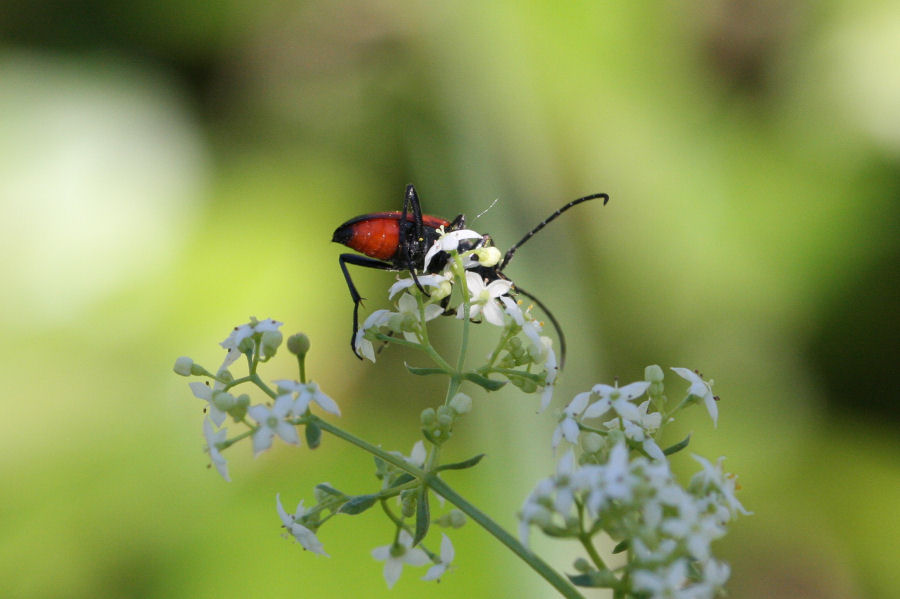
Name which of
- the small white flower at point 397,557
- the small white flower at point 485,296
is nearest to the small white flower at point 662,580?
the small white flower at point 397,557

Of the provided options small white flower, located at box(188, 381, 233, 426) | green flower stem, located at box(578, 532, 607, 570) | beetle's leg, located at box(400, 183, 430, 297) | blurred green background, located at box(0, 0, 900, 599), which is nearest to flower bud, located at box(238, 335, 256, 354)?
small white flower, located at box(188, 381, 233, 426)

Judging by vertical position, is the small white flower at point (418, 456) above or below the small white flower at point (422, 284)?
below

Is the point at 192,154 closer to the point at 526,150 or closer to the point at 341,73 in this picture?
the point at 341,73

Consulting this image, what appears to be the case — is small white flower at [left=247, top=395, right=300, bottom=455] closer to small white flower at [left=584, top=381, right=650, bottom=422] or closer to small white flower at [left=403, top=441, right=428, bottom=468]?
small white flower at [left=403, top=441, right=428, bottom=468]

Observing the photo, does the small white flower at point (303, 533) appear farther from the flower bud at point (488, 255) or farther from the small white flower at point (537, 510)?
the flower bud at point (488, 255)

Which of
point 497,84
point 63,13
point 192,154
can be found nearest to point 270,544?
point 192,154

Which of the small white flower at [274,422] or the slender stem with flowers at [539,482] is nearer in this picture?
the slender stem with flowers at [539,482]
